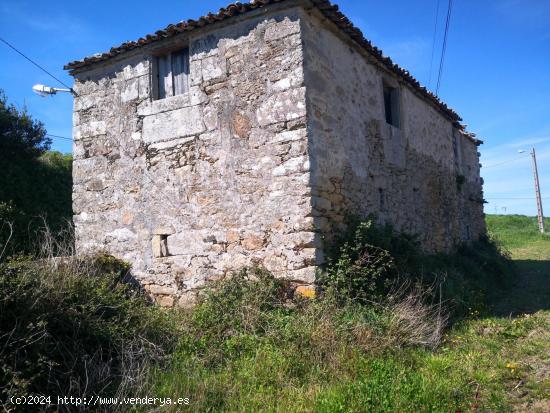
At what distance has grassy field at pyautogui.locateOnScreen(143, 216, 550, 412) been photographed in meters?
4.03

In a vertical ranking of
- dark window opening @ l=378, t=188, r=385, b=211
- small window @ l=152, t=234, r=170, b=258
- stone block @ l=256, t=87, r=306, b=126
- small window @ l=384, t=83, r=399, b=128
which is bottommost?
small window @ l=152, t=234, r=170, b=258

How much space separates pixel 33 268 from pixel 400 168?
6598mm

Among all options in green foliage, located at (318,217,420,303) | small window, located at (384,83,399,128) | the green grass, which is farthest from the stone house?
the green grass

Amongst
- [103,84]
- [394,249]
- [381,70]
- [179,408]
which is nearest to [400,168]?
[381,70]

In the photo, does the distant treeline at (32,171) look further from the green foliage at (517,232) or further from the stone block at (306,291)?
the green foliage at (517,232)

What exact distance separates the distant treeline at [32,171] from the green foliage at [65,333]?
22.8ft

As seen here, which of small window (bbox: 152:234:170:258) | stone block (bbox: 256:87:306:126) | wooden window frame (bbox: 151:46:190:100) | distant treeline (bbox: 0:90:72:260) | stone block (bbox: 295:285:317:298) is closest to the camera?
stone block (bbox: 295:285:317:298)

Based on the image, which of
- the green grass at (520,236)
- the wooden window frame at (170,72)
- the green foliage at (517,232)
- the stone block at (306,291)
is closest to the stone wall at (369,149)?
the stone block at (306,291)

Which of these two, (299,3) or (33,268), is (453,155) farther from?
(33,268)

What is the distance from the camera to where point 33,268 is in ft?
15.4

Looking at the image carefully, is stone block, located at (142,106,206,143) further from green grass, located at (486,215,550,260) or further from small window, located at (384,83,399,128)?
green grass, located at (486,215,550,260)

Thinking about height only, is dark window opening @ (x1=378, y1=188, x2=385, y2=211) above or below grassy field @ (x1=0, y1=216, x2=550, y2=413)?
above

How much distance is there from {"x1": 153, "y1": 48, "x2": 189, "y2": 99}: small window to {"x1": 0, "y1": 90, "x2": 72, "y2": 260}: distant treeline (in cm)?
545

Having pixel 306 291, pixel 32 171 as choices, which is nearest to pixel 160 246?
pixel 306 291
